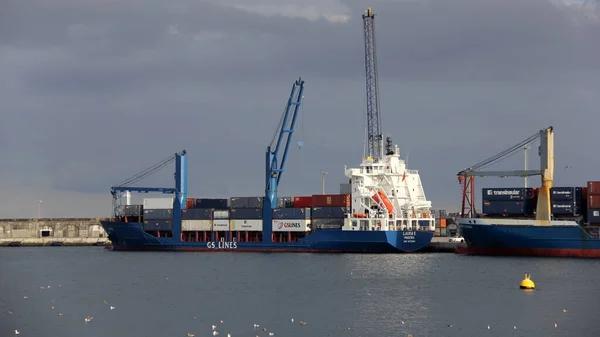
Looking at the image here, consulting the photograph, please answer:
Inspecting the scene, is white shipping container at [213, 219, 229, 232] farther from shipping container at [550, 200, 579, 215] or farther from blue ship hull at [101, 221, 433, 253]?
shipping container at [550, 200, 579, 215]

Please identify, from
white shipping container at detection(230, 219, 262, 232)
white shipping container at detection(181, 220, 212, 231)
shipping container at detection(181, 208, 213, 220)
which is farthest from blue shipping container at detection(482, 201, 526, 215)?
white shipping container at detection(181, 220, 212, 231)

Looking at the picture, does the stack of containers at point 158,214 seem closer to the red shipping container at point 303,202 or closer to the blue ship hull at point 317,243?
the blue ship hull at point 317,243

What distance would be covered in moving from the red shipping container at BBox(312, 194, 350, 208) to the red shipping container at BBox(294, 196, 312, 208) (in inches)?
52.9

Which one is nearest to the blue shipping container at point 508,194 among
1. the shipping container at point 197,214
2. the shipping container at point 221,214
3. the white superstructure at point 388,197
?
the white superstructure at point 388,197

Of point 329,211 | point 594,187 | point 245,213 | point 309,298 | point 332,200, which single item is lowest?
point 309,298

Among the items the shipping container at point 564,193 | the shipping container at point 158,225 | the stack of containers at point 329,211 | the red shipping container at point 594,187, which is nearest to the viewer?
the red shipping container at point 594,187

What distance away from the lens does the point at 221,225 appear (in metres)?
102

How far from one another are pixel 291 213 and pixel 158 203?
1923 cm

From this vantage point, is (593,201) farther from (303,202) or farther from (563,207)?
(303,202)

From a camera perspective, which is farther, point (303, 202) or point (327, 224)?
point (303, 202)

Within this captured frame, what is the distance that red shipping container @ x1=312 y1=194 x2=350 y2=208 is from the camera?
308 ft

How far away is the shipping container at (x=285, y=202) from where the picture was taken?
101 meters

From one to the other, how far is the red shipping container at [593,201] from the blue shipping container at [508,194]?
21.4ft

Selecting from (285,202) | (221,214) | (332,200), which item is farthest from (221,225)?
(332,200)
